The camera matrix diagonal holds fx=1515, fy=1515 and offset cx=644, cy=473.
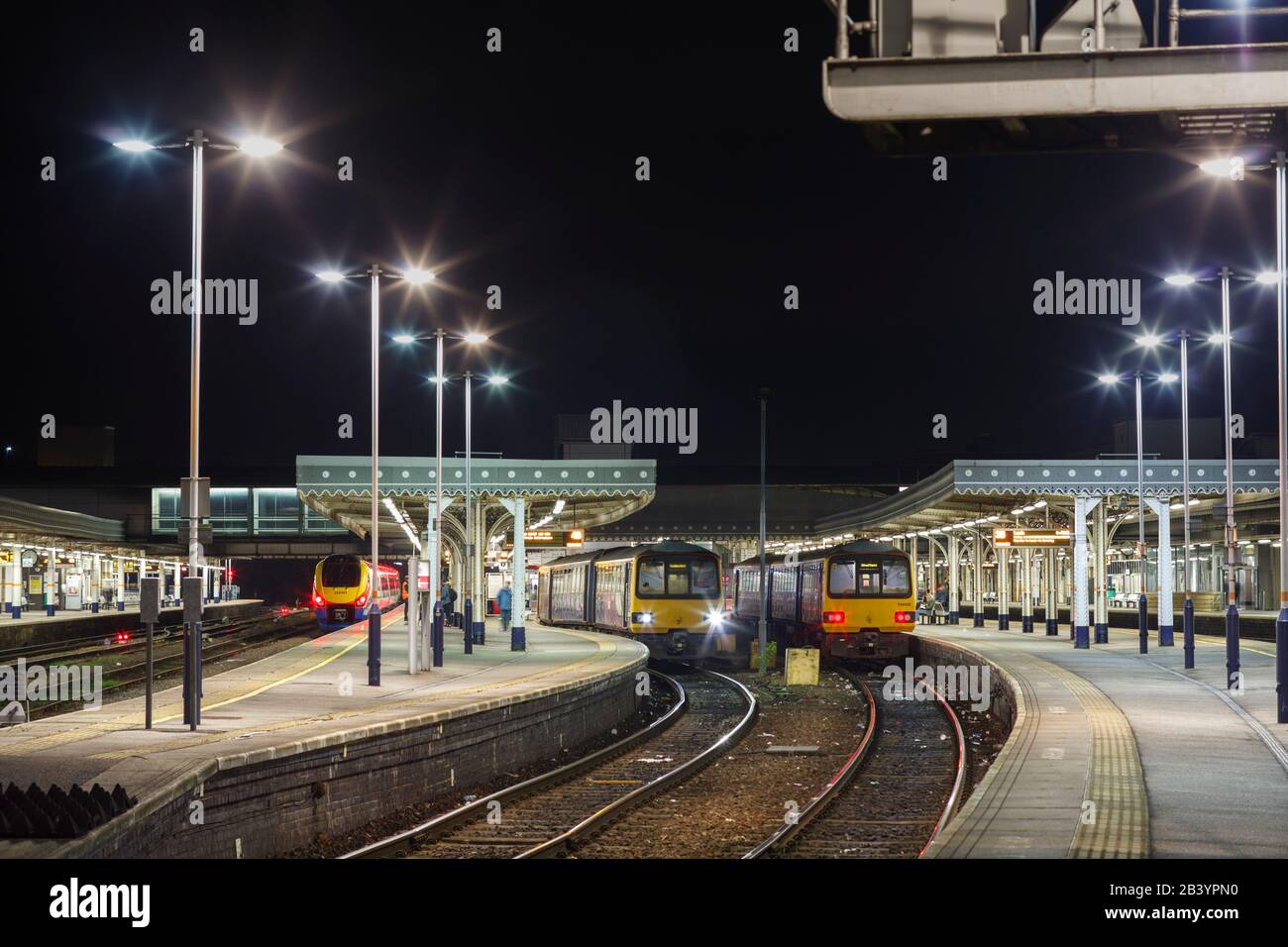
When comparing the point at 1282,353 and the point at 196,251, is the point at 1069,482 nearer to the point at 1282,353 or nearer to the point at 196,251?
the point at 1282,353

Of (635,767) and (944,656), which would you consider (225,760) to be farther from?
(944,656)

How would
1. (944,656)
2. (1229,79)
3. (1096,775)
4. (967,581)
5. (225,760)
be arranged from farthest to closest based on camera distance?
(967,581), (944,656), (1096,775), (225,760), (1229,79)

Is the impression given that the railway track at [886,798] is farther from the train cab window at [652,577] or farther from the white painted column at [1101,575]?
the white painted column at [1101,575]

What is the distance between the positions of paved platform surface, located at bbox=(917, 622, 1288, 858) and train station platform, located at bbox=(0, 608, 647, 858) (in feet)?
18.1

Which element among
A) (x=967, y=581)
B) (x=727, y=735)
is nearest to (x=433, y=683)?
(x=727, y=735)

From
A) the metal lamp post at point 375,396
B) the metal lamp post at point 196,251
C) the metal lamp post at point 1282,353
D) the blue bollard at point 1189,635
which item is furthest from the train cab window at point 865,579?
the metal lamp post at point 196,251

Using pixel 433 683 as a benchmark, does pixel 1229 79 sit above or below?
above

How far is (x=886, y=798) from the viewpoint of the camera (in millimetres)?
16891

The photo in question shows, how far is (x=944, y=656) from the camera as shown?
37.1 metres

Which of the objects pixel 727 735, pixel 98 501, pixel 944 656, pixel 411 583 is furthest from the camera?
pixel 98 501

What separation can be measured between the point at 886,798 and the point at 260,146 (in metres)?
10.1

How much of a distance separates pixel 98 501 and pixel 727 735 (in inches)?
2481

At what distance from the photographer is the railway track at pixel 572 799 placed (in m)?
13.3
